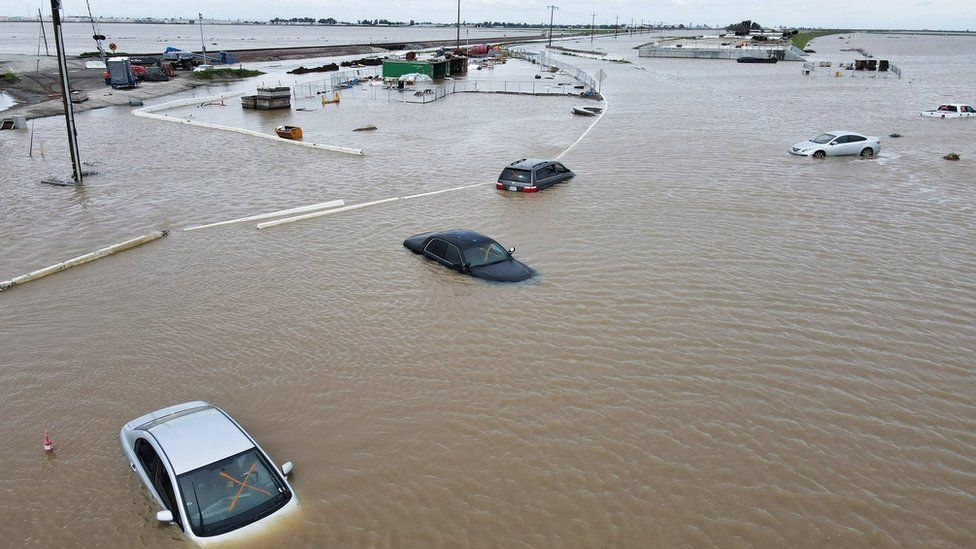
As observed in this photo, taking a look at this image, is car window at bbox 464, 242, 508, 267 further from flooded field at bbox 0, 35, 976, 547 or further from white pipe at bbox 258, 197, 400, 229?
white pipe at bbox 258, 197, 400, 229

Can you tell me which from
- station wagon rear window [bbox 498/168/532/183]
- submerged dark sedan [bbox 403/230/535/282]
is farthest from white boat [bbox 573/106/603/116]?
submerged dark sedan [bbox 403/230/535/282]

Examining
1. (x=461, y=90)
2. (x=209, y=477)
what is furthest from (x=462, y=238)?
(x=461, y=90)

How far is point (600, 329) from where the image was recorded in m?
14.7

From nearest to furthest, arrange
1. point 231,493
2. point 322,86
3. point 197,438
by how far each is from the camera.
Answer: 1. point 231,493
2. point 197,438
3. point 322,86

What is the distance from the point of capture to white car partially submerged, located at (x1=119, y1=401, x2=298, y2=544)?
8.27 meters

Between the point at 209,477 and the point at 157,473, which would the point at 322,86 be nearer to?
the point at 157,473

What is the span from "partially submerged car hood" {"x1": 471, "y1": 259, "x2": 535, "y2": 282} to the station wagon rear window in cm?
942

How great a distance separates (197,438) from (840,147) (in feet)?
116

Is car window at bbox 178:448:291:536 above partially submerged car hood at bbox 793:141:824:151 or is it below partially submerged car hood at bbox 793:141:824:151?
below

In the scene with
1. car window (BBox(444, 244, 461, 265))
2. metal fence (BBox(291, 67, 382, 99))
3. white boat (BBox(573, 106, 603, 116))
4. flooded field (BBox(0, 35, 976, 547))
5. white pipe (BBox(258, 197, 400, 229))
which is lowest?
flooded field (BBox(0, 35, 976, 547))

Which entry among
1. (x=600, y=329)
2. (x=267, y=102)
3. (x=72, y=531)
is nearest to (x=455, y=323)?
(x=600, y=329)

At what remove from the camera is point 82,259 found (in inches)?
737

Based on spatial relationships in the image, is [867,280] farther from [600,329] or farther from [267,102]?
[267,102]

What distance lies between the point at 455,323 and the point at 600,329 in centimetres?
346
